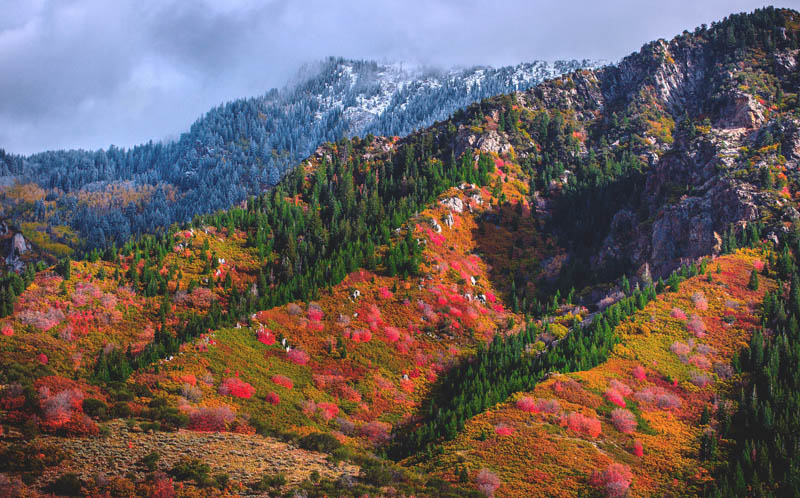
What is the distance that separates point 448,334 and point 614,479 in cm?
4323

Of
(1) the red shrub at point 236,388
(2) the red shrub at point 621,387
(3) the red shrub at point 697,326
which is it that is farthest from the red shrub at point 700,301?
(1) the red shrub at point 236,388

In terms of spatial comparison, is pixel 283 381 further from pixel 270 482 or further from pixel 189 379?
pixel 270 482

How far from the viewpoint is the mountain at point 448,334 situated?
54469mm

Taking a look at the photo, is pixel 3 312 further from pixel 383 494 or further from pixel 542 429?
pixel 542 429

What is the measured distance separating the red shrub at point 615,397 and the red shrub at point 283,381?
45106 mm

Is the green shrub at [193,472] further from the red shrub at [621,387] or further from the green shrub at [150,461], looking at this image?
the red shrub at [621,387]

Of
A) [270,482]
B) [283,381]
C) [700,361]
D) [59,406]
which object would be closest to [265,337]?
[283,381]

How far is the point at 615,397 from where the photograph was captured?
73.1 m

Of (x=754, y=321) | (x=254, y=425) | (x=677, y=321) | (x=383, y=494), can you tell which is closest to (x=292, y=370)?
(x=254, y=425)

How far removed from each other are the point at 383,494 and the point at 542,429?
25.1 metres

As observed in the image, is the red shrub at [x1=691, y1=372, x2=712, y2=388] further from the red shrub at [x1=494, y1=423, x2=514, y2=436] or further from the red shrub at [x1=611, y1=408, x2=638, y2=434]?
the red shrub at [x1=494, y1=423, x2=514, y2=436]

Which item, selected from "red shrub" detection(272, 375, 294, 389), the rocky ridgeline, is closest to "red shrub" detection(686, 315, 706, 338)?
the rocky ridgeline

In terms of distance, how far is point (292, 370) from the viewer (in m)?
78.2

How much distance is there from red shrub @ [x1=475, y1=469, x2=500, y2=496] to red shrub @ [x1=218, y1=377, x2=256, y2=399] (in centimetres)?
3164
